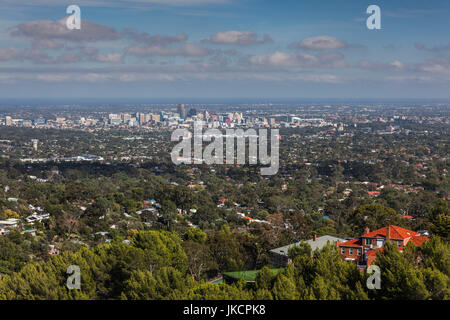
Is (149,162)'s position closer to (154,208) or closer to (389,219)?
(154,208)

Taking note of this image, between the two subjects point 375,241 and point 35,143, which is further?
point 35,143

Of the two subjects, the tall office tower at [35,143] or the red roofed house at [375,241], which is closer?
the red roofed house at [375,241]

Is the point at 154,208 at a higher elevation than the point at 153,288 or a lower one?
lower

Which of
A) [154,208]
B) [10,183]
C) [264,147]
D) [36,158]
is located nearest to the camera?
[154,208]

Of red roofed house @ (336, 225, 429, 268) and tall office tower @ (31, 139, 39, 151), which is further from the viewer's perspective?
tall office tower @ (31, 139, 39, 151)

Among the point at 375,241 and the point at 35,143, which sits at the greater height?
the point at 375,241
